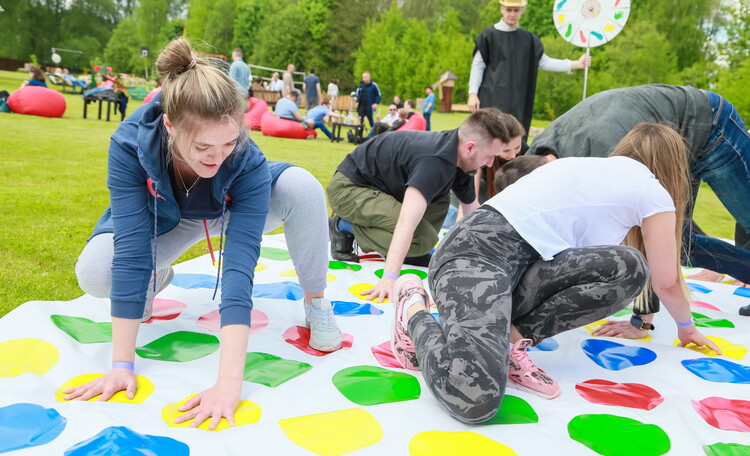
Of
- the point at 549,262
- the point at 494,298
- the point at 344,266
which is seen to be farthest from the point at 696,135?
the point at 344,266

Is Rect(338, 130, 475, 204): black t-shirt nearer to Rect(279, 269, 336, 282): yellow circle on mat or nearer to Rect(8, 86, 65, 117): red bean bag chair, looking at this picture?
Rect(279, 269, 336, 282): yellow circle on mat

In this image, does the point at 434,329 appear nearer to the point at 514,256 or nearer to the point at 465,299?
the point at 465,299

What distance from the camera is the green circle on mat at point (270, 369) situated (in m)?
1.64

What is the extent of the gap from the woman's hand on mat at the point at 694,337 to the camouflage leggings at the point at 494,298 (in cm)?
47

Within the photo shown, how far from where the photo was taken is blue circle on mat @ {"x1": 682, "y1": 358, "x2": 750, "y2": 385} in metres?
1.82

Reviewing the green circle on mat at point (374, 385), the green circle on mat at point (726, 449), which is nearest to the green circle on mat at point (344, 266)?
the green circle on mat at point (374, 385)

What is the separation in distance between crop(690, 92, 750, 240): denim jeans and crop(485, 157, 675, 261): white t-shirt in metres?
1.00

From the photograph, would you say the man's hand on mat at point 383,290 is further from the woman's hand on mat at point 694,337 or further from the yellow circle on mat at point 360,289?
the woman's hand on mat at point 694,337

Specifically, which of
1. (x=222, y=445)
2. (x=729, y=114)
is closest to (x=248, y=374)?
(x=222, y=445)

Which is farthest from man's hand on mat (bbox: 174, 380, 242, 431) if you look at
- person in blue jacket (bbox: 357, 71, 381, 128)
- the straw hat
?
person in blue jacket (bbox: 357, 71, 381, 128)

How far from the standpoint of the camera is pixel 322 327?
196 centimetres

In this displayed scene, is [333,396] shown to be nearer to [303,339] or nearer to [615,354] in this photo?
[303,339]

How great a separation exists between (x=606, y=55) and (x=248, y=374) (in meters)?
32.4

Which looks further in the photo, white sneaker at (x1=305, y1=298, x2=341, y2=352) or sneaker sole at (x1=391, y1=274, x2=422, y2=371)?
white sneaker at (x1=305, y1=298, x2=341, y2=352)
